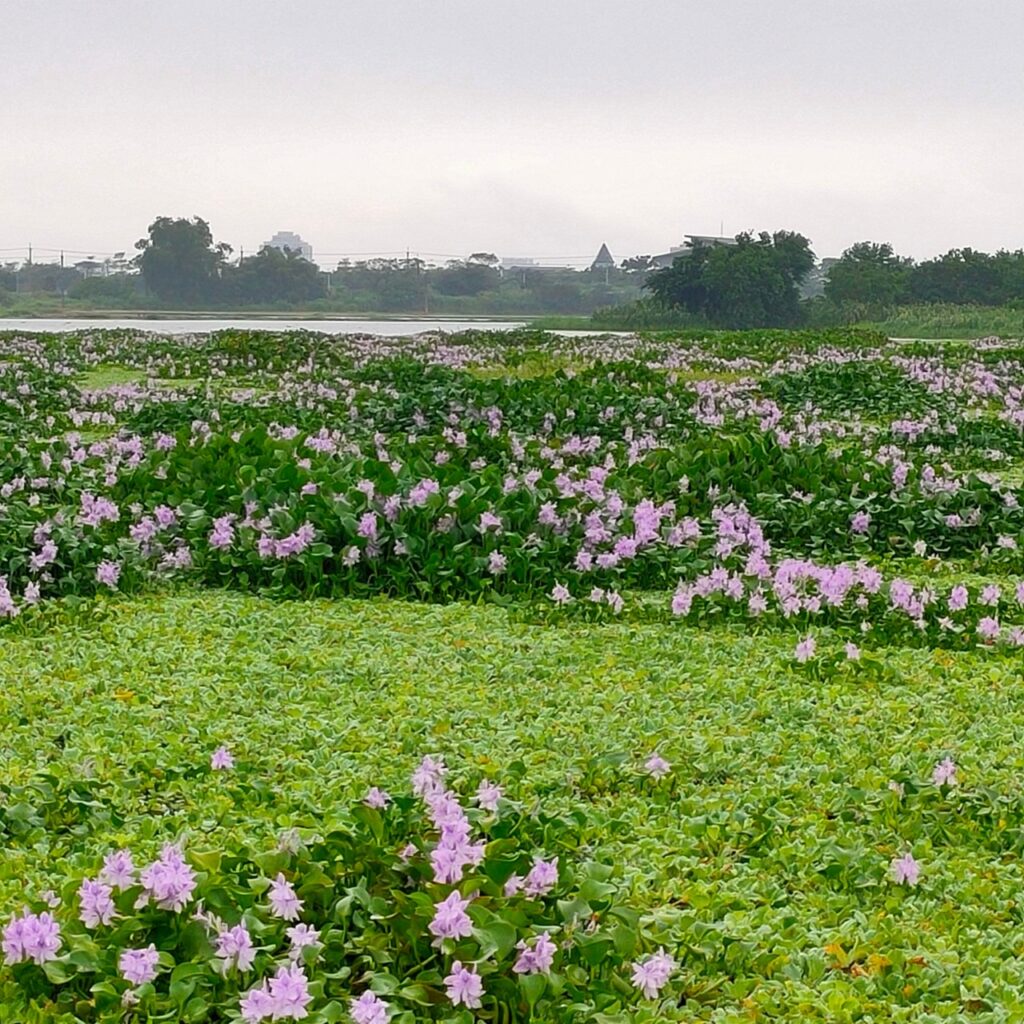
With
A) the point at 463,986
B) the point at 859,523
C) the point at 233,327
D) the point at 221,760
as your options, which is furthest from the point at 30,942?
the point at 233,327

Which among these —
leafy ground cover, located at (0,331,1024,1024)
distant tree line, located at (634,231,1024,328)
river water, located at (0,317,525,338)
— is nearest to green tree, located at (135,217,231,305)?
river water, located at (0,317,525,338)

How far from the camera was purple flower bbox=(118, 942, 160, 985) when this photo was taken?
215cm

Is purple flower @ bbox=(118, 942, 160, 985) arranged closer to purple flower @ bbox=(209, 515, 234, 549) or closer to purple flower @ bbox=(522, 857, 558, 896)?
purple flower @ bbox=(522, 857, 558, 896)

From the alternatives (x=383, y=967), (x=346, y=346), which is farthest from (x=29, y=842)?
(x=346, y=346)

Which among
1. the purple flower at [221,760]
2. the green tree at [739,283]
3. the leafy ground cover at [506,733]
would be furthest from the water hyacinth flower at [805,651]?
the green tree at [739,283]

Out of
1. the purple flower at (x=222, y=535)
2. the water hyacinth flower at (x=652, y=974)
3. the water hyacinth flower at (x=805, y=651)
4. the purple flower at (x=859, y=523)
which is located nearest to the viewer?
the water hyacinth flower at (x=652, y=974)

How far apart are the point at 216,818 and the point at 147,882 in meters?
0.77

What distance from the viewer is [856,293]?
50219mm

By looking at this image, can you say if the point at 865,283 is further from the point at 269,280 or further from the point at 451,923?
the point at 451,923

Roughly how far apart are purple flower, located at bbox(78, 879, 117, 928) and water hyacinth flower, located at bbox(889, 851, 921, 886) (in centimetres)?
148

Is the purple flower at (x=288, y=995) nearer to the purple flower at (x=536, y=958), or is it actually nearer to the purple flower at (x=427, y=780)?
the purple flower at (x=536, y=958)

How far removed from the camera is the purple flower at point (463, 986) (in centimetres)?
214

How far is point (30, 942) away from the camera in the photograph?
2207 millimetres

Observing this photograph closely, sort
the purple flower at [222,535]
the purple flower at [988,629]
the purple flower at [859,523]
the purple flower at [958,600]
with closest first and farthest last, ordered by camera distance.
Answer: the purple flower at [988,629], the purple flower at [958,600], the purple flower at [222,535], the purple flower at [859,523]
